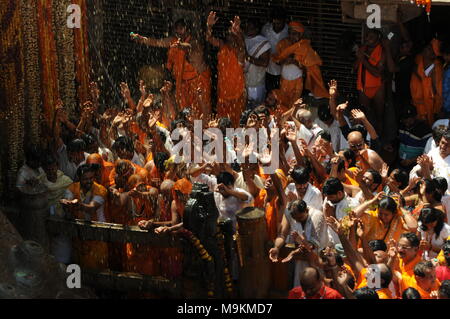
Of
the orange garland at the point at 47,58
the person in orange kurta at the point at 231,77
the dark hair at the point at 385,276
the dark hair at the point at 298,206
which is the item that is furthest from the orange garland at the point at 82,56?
the dark hair at the point at 385,276

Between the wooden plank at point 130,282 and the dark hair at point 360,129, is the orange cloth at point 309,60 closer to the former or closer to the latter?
the dark hair at point 360,129

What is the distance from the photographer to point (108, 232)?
32.0 ft

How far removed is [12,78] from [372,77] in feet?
12.6

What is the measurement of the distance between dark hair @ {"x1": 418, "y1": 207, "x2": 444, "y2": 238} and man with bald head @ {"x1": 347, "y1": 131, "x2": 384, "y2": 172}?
3.80ft

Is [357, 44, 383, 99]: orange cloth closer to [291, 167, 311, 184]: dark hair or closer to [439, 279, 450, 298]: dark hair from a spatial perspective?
[291, 167, 311, 184]: dark hair

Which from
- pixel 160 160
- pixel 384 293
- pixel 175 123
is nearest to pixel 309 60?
pixel 175 123

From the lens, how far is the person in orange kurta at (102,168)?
35.8 ft

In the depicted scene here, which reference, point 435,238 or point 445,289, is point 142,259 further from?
point 445,289

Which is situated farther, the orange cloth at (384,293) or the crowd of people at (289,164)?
the crowd of people at (289,164)

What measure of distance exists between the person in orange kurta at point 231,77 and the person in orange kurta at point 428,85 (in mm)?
2008

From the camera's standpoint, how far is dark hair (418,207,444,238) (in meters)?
9.56

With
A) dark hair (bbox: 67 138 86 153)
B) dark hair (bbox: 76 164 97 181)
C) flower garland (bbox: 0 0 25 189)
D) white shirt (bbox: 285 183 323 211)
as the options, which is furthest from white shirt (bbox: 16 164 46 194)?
white shirt (bbox: 285 183 323 211)

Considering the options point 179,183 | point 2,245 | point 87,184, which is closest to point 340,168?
point 179,183

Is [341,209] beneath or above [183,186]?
beneath
